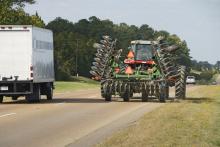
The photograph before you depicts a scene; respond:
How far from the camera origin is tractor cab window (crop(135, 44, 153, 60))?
37.7 metres

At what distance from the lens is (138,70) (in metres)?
36.7

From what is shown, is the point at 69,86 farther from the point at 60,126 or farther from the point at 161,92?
the point at 60,126

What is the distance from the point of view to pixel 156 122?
20.6m

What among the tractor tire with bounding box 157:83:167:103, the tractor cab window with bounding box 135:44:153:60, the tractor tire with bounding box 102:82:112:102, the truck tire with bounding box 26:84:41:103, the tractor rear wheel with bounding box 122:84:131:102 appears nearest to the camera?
the truck tire with bounding box 26:84:41:103

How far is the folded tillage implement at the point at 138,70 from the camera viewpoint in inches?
1398

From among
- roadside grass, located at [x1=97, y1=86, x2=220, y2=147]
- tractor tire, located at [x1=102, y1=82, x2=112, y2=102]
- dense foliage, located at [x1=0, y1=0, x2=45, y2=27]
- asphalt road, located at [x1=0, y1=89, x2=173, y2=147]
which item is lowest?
asphalt road, located at [x1=0, y1=89, x2=173, y2=147]

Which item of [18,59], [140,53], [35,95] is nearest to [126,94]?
[140,53]

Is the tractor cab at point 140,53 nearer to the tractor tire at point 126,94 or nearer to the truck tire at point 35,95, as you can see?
the tractor tire at point 126,94

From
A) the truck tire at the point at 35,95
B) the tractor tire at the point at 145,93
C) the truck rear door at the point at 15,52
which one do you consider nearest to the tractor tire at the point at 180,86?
the tractor tire at the point at 145,93

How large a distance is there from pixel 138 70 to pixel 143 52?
1685 mm

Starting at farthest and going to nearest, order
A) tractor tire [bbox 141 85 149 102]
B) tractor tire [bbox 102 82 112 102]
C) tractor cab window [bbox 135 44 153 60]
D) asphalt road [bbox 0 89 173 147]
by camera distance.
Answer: tractor cab window [bbox 135 44 153 60] → tractor tire [bbox 102 82 112 102] → tractor tire [bbox 141 85 149 102] → asphalt road [bbox 0 89 173 147]

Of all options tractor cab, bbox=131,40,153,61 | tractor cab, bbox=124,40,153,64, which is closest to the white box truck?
tractor cab, bbox=124,40,153,64

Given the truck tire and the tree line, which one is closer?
the truck tire

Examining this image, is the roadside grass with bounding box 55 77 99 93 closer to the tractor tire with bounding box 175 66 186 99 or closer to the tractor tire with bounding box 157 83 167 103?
the tractor tire with bounding box 175 66 186 99
